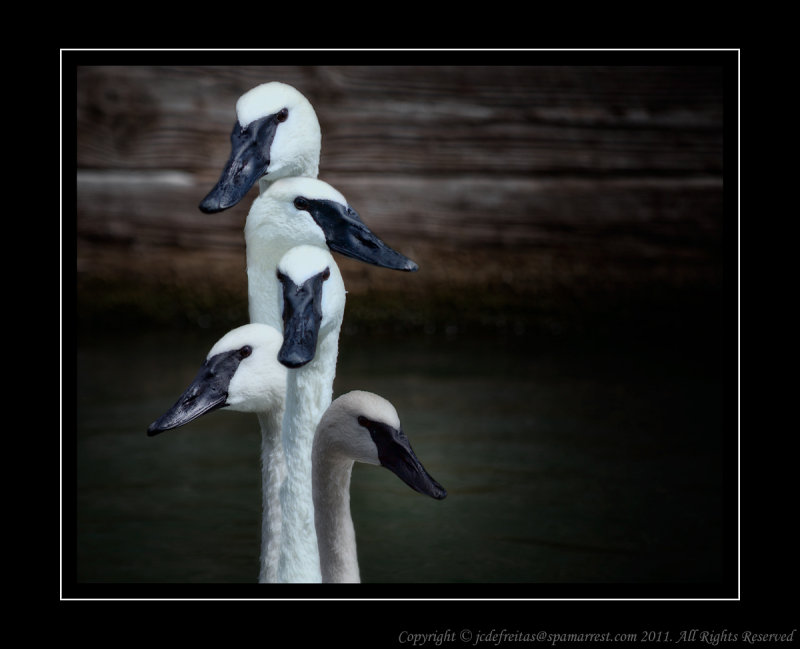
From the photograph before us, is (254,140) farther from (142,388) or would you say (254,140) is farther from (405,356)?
(405,356)

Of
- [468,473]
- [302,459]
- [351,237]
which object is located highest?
[351,237]

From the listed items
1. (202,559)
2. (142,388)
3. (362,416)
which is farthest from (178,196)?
(362,416)

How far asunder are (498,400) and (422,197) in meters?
1.03

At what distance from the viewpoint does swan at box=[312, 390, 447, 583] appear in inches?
104

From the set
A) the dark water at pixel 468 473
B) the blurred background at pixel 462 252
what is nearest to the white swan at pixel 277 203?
the dark water at pixel 468 473

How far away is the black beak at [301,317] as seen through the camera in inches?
99.6

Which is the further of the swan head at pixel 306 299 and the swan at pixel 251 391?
the swan at pixel 251 391

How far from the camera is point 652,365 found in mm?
5668

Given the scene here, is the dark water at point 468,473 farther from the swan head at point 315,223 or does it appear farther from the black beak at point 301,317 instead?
the black beak at point 301,317

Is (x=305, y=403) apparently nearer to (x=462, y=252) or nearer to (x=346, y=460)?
Answer: (x=346, y=460)

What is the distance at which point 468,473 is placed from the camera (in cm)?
427

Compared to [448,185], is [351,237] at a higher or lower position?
lower

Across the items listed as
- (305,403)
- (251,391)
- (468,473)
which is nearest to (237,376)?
(251,391)

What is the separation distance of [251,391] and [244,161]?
552 mm
